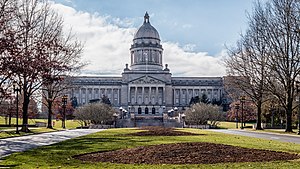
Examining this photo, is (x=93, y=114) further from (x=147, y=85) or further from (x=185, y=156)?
(x=147, y=85)

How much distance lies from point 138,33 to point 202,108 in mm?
88387

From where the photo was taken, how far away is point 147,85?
500 feet

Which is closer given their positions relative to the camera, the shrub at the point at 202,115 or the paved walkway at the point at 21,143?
the paved walkway at the point at 21,143

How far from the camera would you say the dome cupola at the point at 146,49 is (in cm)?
15600

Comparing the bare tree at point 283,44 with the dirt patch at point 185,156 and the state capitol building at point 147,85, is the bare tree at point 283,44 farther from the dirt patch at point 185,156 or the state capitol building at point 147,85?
the state capitol building at point 147,85

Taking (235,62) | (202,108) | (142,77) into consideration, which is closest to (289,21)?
(235,62)

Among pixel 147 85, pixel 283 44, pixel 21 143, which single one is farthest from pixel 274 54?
pixel 147 85

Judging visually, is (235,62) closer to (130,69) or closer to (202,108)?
(202,108)

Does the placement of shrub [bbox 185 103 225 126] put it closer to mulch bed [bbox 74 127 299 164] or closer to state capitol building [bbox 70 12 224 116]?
mulch bed [bbox 74 127 299 164]

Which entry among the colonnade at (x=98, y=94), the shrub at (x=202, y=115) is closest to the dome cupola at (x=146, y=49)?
the colonnade at (x=98, y=94)

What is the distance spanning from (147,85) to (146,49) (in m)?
13.8

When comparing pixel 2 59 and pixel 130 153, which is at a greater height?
pixel 2 59

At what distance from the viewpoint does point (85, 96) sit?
157750 millimetres

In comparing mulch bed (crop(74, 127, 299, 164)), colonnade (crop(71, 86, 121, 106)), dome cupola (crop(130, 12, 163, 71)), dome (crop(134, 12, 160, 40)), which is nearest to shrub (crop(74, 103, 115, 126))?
mulch bed (crop(74, 127, 299, 164))
